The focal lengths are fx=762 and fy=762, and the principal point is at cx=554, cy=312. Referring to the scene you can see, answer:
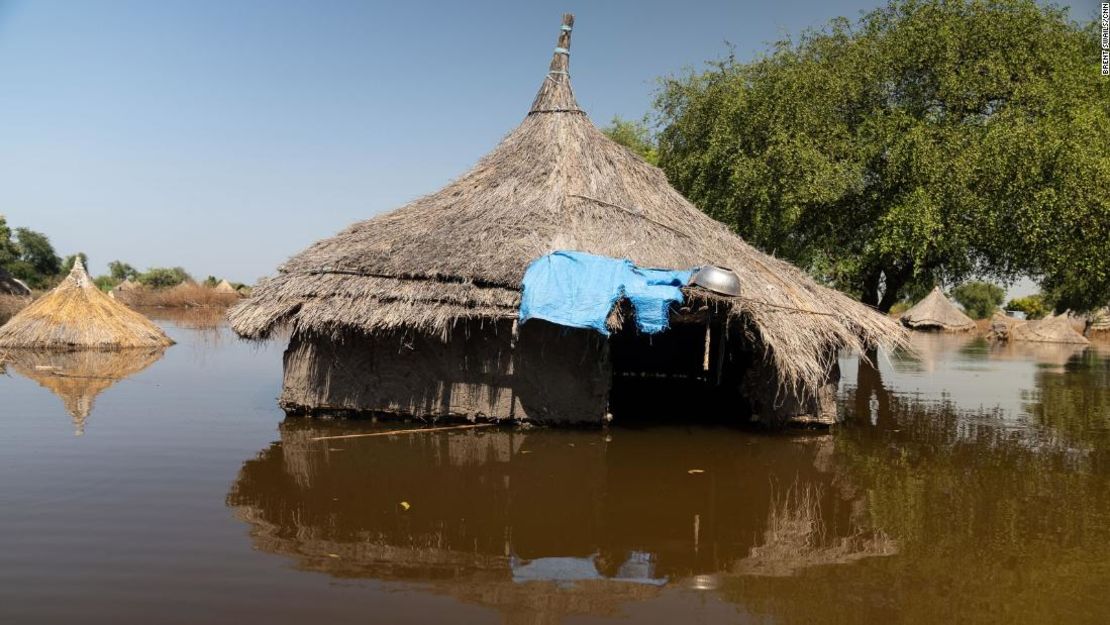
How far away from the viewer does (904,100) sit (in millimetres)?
14273

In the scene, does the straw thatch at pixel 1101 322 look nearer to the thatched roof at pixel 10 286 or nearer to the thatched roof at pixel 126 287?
the thatched roof at pixel 10 286

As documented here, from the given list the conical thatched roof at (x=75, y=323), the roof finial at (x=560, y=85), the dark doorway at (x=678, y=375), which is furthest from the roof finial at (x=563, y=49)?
the conical thatched roof at (x=75, y=323)

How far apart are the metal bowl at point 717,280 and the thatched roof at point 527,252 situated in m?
0.19

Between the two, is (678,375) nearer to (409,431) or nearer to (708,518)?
(409,431)

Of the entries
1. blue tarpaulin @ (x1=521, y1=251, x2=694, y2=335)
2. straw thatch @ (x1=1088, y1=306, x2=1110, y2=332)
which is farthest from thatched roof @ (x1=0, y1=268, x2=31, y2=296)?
straw thatch @ (x1=1088, y1=306, x2=1110, y2=332)

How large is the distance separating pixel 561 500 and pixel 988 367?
17.4 metres

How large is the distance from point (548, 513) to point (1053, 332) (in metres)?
33.9

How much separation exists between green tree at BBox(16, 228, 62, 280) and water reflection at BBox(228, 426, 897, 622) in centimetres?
3505

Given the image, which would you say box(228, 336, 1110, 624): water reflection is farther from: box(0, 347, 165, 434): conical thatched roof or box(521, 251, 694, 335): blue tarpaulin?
box(0, 347, 165, 434): conical thatched roof

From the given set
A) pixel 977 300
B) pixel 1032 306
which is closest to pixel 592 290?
pixel 1032 306

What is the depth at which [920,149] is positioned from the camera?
42.3 ft

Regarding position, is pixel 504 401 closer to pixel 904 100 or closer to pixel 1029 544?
pixel 1029 544

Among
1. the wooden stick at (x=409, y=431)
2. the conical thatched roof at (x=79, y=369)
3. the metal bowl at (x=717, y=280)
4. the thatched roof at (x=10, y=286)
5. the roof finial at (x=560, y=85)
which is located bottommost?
the wooden stick at (x=409, y=431)

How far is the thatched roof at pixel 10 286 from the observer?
24.8 metres
